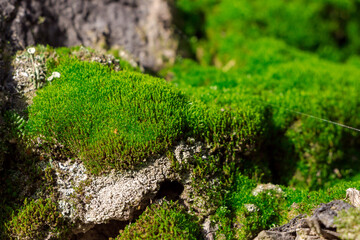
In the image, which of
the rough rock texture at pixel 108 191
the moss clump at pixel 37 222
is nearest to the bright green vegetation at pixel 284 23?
the rough rock texture at pixel 108 191

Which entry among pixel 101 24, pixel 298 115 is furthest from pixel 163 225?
pixel 101 24

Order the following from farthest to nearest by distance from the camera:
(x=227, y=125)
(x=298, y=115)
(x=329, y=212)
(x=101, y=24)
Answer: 1. (x=101, y=24)
2. (x=298, y=115)
3. (x=227, y=125)
4. (x=329, y=212)

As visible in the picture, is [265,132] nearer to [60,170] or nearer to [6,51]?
[60,170]

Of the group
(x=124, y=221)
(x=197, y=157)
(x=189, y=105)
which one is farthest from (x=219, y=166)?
(x=124, y=221)

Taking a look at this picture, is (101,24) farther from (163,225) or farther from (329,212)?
(329,212)

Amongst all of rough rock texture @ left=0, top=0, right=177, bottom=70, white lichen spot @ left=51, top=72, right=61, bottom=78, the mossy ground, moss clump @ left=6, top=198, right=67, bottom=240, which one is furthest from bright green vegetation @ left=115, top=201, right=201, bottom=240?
rough rock texture @ left=0, top=0, right=177, bottom=70

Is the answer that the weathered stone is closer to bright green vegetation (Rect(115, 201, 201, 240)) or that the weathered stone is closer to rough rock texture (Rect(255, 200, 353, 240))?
rough rock texture (Rect(255, 200, 353, 240))
